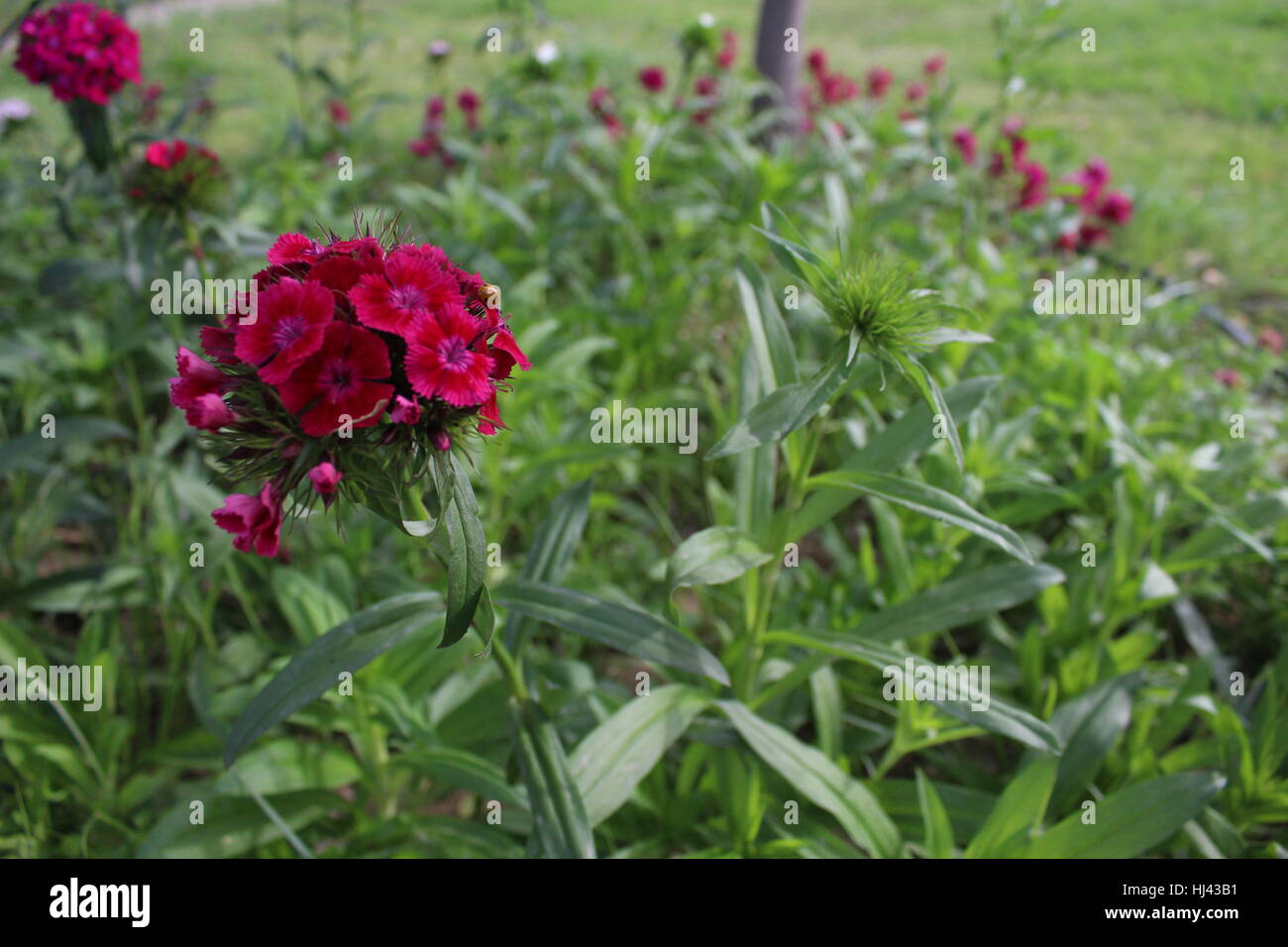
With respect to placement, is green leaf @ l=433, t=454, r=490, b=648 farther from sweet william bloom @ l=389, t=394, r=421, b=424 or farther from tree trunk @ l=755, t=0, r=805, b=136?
tree trunk @ l=755, t=0, r=805, b=136

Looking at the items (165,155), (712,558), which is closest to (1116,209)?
(712,558)

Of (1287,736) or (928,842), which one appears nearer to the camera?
(928,842)

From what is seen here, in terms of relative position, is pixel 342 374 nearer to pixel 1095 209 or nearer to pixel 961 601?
pixel 961 601

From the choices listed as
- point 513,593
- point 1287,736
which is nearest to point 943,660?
point 1287,736

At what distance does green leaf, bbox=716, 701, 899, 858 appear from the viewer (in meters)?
1.62

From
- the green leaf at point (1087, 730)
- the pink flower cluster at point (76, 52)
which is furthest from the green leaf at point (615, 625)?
the pink flower cluster at point (76, 52)

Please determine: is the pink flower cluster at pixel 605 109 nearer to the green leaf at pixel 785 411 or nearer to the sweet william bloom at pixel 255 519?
the green leaf at pixel 785 411

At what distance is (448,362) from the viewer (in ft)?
3.46

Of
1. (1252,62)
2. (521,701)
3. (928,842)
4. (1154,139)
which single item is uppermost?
(1252,62)

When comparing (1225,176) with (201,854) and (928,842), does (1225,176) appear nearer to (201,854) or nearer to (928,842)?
(928,842)

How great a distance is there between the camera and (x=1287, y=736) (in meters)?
1.78

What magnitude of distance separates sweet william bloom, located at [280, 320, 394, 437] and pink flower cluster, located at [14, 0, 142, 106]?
1.75 m

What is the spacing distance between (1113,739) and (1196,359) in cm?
225

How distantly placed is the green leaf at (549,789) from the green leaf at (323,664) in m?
0.26
